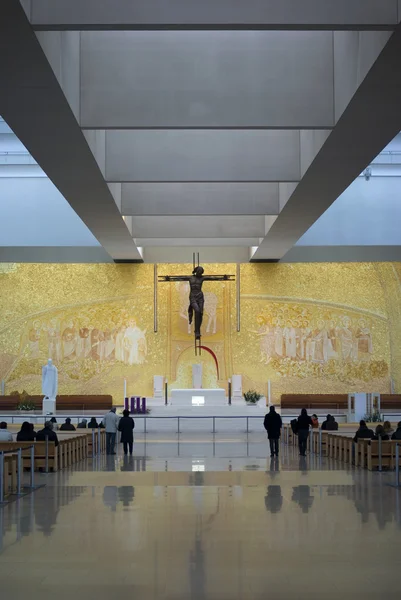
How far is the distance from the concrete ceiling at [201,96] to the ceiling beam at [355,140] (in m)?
0.04

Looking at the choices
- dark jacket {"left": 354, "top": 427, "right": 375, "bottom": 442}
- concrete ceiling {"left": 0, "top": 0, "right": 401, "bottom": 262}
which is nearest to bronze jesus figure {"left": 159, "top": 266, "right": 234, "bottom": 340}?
concrete ceiling {"left": 0, "top": 0, "right": 401, "bottom": 262}

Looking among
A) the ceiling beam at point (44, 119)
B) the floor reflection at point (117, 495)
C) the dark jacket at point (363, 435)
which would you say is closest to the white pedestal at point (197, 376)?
the ceiling beam at point (44, 119)

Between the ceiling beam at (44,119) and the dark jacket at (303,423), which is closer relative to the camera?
the ceiling beam at (44,119)

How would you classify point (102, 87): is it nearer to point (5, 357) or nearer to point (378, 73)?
point (378, 73)

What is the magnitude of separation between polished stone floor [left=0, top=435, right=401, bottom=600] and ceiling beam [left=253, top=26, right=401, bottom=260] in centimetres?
599

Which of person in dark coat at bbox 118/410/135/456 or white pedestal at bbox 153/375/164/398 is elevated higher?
white pedestal at bbox 153/375/164/398

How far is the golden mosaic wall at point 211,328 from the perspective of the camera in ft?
107

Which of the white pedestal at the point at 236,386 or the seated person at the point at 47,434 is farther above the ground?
the white pedestal at the point at 236,386

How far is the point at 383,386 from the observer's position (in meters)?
32.6

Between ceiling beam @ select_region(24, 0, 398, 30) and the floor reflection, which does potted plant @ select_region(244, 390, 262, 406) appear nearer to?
→ the floor reflection

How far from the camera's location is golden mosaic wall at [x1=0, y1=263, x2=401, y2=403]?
32.6 metres

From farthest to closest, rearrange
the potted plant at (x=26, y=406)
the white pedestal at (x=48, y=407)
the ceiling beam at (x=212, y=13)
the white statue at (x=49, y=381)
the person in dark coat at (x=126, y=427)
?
the potted plant at (x=26, y=406)
the white statue at (x=49, y=381)
the white pedestal at (x=48, y=407)
the person in dark coat at (x=126, y=427)
the ceiling beam at (x=212, y=13)

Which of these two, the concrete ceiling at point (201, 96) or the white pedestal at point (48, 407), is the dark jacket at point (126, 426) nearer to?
the concrete ceiling at point (201, 96)

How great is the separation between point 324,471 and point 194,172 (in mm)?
6789
